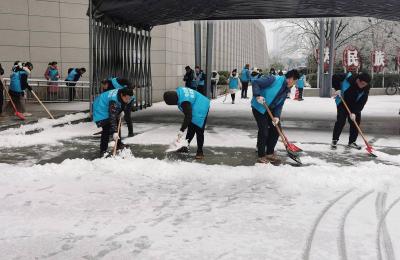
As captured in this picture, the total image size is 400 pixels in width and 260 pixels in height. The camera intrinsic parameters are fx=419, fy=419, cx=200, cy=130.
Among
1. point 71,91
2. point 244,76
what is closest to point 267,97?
point 71,91

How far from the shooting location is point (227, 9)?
44.0ft

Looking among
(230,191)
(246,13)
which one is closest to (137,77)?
(246,13)

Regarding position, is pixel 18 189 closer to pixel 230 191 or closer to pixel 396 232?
pixel 230 191

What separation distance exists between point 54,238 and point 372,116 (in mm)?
12583

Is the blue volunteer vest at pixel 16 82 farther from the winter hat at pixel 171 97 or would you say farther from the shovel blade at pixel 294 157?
the shovel blade at pixel 294 157

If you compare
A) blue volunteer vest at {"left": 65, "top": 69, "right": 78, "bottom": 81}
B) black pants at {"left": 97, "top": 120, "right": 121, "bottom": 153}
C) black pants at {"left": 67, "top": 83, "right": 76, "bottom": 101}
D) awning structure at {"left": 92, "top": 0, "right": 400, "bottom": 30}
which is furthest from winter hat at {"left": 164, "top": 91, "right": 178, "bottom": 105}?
black pants at {"left": 67, "top": 83, "right": 76, "bottom": 101}

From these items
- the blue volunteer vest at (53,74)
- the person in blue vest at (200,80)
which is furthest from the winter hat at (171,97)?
the person in blue vest at (200,80)

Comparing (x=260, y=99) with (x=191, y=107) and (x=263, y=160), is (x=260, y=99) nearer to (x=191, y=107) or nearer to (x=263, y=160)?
(x=263, y=160)

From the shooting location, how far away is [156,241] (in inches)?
149

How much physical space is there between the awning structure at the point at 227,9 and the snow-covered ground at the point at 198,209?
5900mm

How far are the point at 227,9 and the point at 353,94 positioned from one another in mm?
6417

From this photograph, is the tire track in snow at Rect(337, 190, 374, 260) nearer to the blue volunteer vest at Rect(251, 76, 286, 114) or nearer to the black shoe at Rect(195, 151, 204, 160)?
the blue volunteer vest at Rect(251, 76, 286, 114)

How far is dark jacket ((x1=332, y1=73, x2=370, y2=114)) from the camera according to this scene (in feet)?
26.9

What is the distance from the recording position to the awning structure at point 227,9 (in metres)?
11.6
